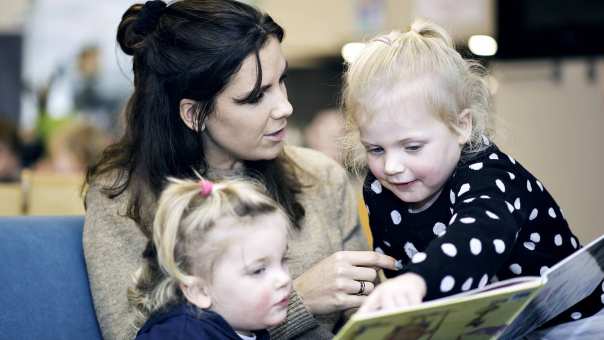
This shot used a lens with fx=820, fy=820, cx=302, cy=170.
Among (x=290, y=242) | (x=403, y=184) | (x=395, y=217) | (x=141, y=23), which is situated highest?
(x=141, y=23)

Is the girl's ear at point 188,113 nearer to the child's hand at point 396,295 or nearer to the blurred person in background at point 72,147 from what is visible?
the child's hand at point 396,295

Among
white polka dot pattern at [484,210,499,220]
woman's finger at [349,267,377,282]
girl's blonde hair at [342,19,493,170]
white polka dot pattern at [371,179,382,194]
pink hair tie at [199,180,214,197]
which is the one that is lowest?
woman's finger at [349,267,377,282]

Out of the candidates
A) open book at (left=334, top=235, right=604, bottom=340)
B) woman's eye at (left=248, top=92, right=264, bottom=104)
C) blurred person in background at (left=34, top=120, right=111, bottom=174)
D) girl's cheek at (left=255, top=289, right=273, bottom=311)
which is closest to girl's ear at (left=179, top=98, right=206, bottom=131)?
woman's eye at (left=248, top=92, right=264, bottom=104)

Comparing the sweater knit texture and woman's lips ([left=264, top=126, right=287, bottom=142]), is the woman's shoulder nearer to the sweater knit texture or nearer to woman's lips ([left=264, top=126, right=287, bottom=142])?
the sweater knit texture

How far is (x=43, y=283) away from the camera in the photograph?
5.25ft

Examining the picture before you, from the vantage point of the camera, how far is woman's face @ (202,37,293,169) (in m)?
1.64

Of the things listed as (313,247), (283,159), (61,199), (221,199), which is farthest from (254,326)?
(61,199)

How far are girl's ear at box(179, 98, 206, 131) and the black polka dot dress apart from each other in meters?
0.38

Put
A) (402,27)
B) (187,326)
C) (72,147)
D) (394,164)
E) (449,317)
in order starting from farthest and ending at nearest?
1. (72,147)
2. (402,27)
3. (394,164)
4. (187,326)
5. (449,317)

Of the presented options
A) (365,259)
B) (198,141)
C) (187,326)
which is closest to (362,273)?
(365,259)

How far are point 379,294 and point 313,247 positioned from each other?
703mm

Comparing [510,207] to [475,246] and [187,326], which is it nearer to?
[475,246]

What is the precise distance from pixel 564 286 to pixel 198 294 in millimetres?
579

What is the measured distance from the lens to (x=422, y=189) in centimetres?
146
